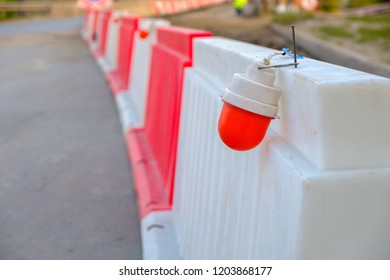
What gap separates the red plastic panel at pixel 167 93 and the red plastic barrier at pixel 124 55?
3019 mm

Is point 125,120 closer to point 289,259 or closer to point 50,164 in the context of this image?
point 50,164

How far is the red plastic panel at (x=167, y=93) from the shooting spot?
4.82 meters

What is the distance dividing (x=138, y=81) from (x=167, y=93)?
9.09 ft

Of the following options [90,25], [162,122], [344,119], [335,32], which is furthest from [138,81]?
[90,25]

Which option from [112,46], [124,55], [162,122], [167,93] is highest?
[167,93]

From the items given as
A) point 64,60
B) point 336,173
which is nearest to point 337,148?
point 336,173

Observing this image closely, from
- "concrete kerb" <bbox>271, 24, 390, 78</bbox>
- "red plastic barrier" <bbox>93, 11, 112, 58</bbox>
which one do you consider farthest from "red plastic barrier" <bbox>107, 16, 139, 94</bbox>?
"red plastic barrier" <bbox>93, 11, 112, 58</bbox>

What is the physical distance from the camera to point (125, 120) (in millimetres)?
7785

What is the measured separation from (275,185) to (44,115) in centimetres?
730

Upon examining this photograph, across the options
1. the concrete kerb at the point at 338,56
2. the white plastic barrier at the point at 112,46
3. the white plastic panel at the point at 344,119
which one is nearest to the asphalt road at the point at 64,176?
the white plastic barrier at the point at 112,46

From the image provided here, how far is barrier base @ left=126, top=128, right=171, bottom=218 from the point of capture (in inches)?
191

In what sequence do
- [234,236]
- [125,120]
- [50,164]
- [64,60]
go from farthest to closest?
[64,60] → [125,120] → [50,164] → [234,236]

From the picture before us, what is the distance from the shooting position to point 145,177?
5.43 metres

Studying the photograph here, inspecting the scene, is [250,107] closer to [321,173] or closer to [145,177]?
[321,173]
